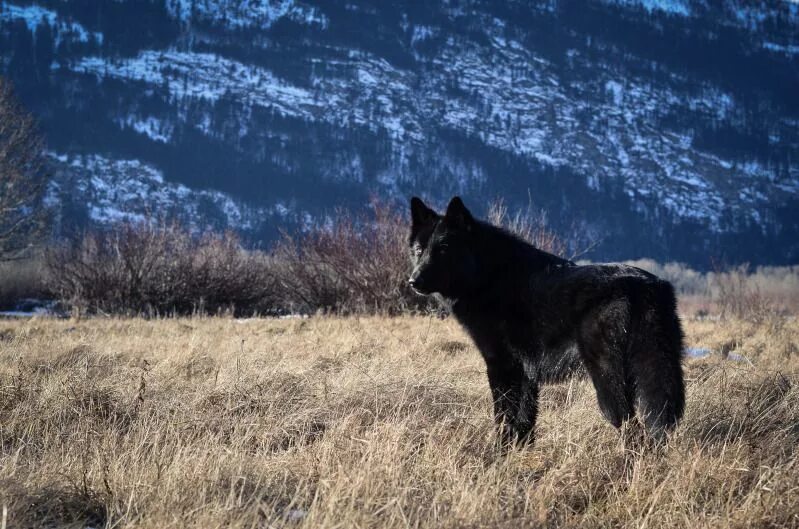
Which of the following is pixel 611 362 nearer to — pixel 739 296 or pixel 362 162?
pixel 739 296

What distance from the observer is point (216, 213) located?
117 meters

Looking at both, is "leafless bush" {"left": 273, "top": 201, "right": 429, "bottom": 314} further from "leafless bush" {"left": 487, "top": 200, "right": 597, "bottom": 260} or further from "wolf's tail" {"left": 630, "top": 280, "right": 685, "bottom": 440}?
"wolf's tail" {"left": 630, "top": 280, "right": 685, "bottom": 440}

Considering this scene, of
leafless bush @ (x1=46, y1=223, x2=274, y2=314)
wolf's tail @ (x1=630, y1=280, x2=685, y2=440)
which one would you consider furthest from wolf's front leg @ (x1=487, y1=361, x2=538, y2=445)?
leafless bush @ (x1=46, y1=223, x2=274, y2=314)

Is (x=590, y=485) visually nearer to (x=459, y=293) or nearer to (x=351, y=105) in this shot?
(x=459, y=293)

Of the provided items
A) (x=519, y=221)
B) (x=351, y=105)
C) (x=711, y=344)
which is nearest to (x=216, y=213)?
(x=351, y=105)

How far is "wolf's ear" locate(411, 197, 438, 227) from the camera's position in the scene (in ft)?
16.4

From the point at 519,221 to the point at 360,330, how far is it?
25.0 ft

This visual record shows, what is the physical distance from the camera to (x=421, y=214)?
5074mm

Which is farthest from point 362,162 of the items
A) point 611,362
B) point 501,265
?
point 611,362

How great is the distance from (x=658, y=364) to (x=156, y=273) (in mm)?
18736

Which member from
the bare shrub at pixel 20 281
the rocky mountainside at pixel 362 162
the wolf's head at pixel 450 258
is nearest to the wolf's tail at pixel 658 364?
the wolf's head at pixel 450 258

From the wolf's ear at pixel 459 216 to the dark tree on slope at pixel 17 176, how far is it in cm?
2456

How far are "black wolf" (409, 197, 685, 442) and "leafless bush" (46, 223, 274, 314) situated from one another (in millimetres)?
15428

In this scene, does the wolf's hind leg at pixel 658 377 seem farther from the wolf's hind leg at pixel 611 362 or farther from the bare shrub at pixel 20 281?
the bare shrub at pixel 20 281
